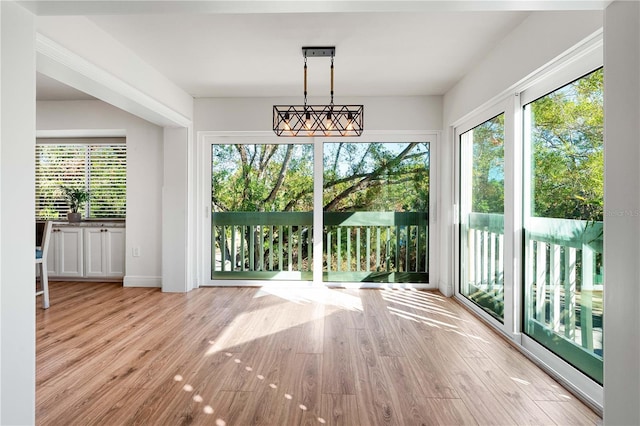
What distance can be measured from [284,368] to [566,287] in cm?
190

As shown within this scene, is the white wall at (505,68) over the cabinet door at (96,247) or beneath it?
over

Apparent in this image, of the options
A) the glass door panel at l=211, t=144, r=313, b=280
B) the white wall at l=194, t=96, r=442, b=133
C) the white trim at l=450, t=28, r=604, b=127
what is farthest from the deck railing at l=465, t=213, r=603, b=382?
the glass door panel at l=211, t=144, r=313, b=280

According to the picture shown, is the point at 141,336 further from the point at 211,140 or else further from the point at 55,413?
the point at 211,140

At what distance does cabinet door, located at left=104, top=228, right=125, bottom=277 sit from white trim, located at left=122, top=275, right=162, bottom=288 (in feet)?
0.99

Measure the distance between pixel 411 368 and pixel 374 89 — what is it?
310 centimetres

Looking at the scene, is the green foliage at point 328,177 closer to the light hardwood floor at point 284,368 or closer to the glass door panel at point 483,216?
the glass door panel at point 483,216

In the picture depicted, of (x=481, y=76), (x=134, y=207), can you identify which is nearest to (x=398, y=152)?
(x=481, y=76)

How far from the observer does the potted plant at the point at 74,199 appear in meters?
5.05

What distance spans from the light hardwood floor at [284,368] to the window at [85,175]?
1780 millimetres

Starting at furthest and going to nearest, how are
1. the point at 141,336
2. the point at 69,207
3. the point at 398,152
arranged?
the point at 69,207 < the point at 398,152 < the point at 141,336

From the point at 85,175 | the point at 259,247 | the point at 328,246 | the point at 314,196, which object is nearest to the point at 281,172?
the point at 314,196

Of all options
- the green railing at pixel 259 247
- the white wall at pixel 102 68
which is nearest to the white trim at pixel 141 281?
the green railing at pixel 259 247

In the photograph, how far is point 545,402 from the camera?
2010 millimetres
